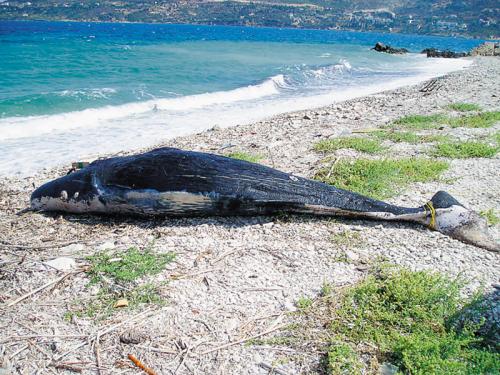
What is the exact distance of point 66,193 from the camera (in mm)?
5445

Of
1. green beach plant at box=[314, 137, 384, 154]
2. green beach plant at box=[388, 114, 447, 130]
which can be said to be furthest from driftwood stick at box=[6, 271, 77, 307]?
green beach plant at box=[388, 114, 447, 130]

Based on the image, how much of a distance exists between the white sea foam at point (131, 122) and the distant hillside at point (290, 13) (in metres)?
138

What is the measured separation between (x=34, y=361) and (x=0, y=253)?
6.08 feet

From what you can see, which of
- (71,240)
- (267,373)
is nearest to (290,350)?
(267,373)

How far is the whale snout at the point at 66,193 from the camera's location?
534cm

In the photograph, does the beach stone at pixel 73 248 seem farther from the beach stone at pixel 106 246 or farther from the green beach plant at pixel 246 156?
the green beach plant at pixel 246 156

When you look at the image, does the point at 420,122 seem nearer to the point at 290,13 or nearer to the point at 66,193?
the point at 66,193

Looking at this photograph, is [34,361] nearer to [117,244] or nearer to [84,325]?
[84,325]

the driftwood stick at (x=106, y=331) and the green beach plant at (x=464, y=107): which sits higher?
the green beach plant at (x=464, y=107)

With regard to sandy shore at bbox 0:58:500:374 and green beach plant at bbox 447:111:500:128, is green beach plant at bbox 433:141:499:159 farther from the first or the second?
green beach plant at bbox 447:111:500:128

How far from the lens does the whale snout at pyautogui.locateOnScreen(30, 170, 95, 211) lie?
5344 millimetres

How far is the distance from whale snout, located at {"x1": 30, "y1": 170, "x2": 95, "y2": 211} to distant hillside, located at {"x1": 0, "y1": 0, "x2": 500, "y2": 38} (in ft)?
494

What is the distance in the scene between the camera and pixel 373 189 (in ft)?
18.8

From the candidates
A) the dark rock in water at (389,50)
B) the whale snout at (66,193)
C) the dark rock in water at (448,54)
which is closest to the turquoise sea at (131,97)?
the whale snout at (66,193)
